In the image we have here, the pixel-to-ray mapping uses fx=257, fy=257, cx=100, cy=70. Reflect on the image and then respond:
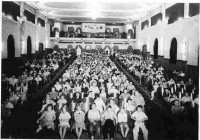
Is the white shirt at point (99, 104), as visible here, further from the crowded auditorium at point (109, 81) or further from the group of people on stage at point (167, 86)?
the group of people on stage at point (167, 86)

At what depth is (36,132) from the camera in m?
8.30

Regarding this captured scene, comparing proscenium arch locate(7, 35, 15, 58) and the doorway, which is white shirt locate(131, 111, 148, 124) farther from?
the doorway

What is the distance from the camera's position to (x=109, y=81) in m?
11.9

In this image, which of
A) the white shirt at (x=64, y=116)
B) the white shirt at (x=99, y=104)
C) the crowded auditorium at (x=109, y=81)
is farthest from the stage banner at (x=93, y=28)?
the white shirt at (x=64, y=116)

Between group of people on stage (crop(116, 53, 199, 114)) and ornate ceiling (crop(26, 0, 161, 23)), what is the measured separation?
4108 mm

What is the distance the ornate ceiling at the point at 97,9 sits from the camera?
59.7ft

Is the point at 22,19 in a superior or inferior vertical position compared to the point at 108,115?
superior

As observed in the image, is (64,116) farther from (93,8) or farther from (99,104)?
(93,8)

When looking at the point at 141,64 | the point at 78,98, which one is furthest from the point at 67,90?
the point at 141,64

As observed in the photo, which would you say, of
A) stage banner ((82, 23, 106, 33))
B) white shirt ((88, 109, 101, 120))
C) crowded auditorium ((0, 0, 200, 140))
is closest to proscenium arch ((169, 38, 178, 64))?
crowded auditorium ((0, 0, 200, 140))

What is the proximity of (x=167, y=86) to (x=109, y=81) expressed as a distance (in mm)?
2703

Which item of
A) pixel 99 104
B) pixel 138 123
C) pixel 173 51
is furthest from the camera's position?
pixel 173 51

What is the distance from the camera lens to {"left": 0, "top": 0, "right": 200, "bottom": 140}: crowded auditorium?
830 cm

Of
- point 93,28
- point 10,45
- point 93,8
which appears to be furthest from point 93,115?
point 93,28
